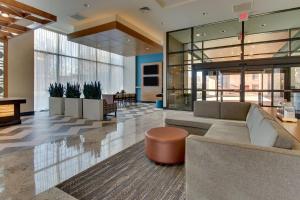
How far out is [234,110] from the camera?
13.3ft

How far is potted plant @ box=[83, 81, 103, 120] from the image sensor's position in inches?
245

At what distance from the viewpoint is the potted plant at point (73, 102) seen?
21.8ft

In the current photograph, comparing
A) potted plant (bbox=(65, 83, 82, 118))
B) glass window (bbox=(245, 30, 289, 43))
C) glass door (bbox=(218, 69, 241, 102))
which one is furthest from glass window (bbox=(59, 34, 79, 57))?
glass window (bbox=(245, 30, 289, 43))

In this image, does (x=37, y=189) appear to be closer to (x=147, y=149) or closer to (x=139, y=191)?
(x=139, y=191)

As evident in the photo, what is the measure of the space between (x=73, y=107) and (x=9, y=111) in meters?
1.94

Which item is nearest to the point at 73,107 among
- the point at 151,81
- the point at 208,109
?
the point at 208,109

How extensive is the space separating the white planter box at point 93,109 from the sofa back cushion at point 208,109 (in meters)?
3.36

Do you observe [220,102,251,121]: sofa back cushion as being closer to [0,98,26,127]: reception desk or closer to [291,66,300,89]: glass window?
[291,66,300,89]: glass window

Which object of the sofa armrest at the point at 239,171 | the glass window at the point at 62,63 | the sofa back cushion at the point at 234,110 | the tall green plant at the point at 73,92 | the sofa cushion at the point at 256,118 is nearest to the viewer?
the sofa armrest at the point at 239,171

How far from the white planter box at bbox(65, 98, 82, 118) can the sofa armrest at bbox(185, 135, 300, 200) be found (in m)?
5.79

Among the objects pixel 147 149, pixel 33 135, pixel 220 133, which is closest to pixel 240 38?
pixel 220 133

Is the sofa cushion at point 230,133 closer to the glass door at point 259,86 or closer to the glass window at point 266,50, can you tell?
the glass door at point 259,86

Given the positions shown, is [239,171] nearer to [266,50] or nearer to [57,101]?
[266,50]

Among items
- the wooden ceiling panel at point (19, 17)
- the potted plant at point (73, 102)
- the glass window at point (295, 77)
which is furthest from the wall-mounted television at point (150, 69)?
the wooden ceiling panel at point (19, 17)
